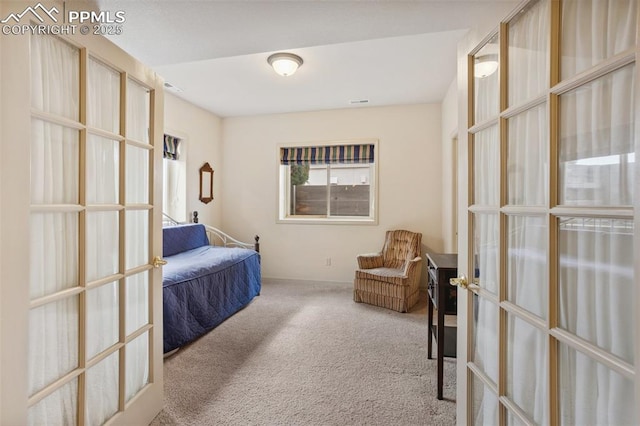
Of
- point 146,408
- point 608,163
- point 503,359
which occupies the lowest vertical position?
point 146,408

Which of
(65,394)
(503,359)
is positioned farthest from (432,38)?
(65,394)

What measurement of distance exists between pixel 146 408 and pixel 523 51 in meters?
2.32

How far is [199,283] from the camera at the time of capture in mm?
2600

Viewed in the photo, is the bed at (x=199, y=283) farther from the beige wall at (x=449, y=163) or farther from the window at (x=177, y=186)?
the beige wall at (x=449, y=163)

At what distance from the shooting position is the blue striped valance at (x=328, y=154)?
166 inches

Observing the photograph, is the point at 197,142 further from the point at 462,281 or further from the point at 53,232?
the point at 462,281

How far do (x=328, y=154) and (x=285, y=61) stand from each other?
6.05 feet

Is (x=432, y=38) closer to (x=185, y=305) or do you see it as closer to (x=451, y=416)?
(x=451, y=416)

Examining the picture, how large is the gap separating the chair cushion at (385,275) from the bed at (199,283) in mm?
1391

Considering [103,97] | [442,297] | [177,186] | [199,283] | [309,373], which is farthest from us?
[177,186]

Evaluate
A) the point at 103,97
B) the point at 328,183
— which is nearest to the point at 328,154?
the point at 328,183

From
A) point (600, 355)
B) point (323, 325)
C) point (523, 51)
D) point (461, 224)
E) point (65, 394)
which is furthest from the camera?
point (323, 325)

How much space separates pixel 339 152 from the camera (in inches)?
169

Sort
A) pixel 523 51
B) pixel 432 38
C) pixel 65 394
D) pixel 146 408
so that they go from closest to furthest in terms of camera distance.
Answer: pixel 523 51 < pixel 65 394 < pixel 146 408 < pixel 432 38
